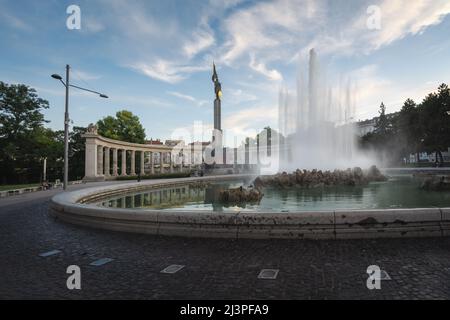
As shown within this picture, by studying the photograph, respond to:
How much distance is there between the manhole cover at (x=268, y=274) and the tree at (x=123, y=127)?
64070 mm

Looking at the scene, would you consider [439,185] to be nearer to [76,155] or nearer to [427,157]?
[76,155]

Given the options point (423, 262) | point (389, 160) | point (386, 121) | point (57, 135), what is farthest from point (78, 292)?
point (386, 121)

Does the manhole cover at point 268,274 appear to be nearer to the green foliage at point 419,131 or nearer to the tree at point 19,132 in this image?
the tree at point 19,132

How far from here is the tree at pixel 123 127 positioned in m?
64.9

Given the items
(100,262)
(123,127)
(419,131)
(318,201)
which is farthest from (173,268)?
(123,127)

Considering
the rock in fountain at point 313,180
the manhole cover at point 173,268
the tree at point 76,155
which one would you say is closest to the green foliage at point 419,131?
the rock in fountain at point 313,180

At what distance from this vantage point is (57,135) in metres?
62.1

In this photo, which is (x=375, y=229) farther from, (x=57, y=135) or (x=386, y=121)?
(x=386, y=121)

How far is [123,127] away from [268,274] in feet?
223

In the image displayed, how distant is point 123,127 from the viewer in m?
67.4

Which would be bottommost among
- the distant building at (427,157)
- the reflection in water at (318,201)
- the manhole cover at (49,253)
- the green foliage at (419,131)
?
the manhole cover at (49,253)

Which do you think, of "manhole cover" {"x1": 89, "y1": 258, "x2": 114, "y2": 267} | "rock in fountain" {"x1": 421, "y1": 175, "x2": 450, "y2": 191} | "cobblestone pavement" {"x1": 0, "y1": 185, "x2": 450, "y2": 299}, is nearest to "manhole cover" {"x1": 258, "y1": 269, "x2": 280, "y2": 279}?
"cobblestone pavement" {"x1": 0, "y1": 185, "x2": 450, "y2": 299}

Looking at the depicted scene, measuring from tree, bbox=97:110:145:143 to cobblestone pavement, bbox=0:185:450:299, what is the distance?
61446 millimetres
